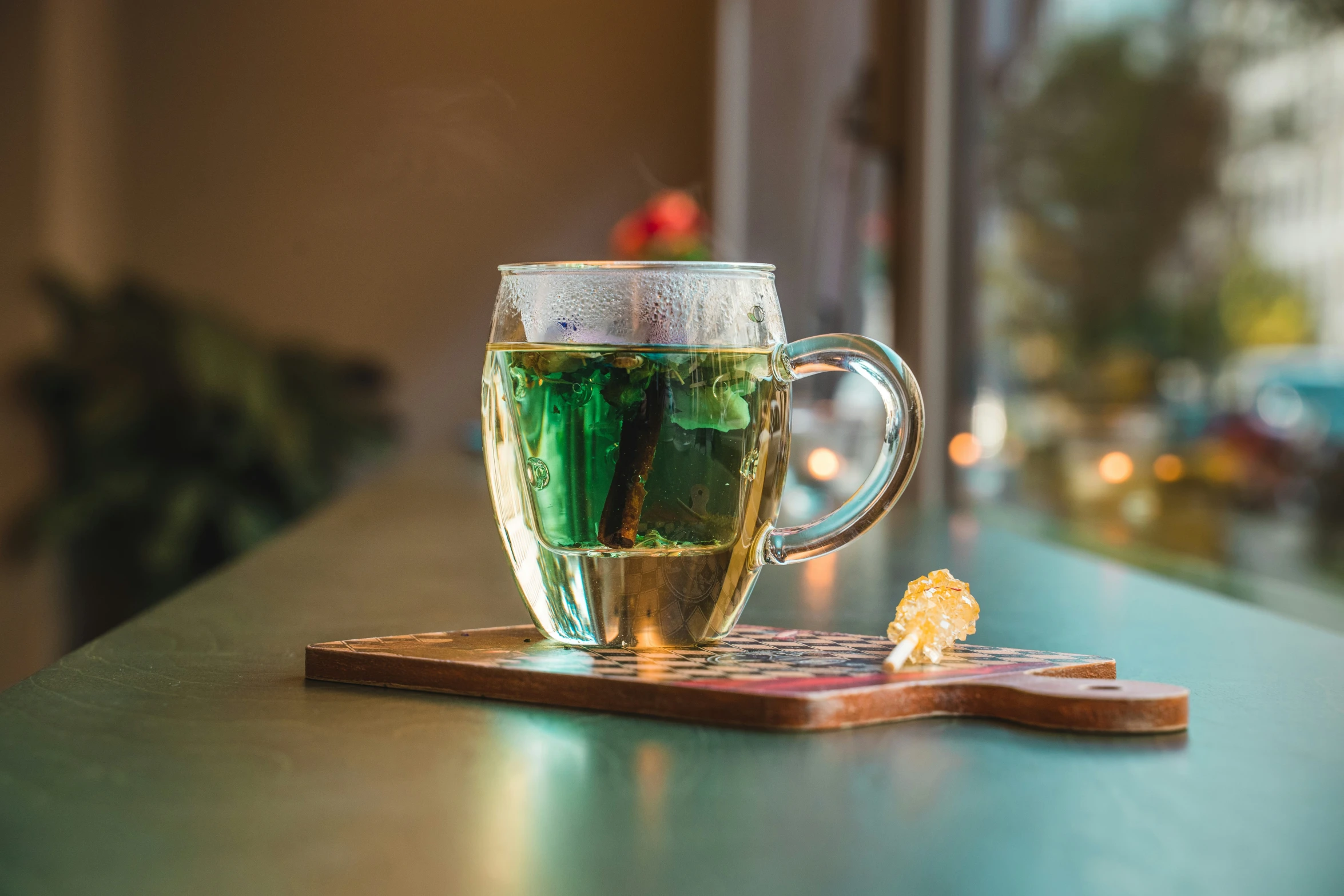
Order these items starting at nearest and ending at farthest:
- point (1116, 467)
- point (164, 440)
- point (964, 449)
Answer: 1. point (1116, 467)
2. point (964, 449)
3. point (164, 440)

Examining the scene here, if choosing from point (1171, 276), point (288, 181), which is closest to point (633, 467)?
point (1171, 276)

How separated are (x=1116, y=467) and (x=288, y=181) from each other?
118 inches

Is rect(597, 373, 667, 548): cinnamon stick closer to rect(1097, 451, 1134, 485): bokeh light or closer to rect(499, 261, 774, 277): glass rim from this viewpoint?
rect(499, 261, 774, 277): glass rim

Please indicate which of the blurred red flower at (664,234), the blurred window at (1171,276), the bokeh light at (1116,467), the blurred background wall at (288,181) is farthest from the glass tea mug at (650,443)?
the blurred background wall at (288,181)

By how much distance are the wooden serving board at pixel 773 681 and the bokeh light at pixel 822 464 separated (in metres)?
1.17

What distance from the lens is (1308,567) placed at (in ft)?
5.03

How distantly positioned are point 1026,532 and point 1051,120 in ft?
2.46

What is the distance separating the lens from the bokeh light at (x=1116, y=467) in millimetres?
1971

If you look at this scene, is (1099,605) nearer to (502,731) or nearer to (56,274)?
(502,731)

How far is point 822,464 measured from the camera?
1.76 metres

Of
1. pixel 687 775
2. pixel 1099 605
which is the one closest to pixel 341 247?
pixel 1099 605

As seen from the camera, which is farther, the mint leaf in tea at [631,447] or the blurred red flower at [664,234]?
the blurred red flower at [664,234]

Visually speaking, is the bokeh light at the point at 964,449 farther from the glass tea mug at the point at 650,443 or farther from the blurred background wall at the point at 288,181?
the glass tea mug at the point at 650,443

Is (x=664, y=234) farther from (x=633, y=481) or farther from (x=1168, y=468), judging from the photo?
(x=633, y=481)
